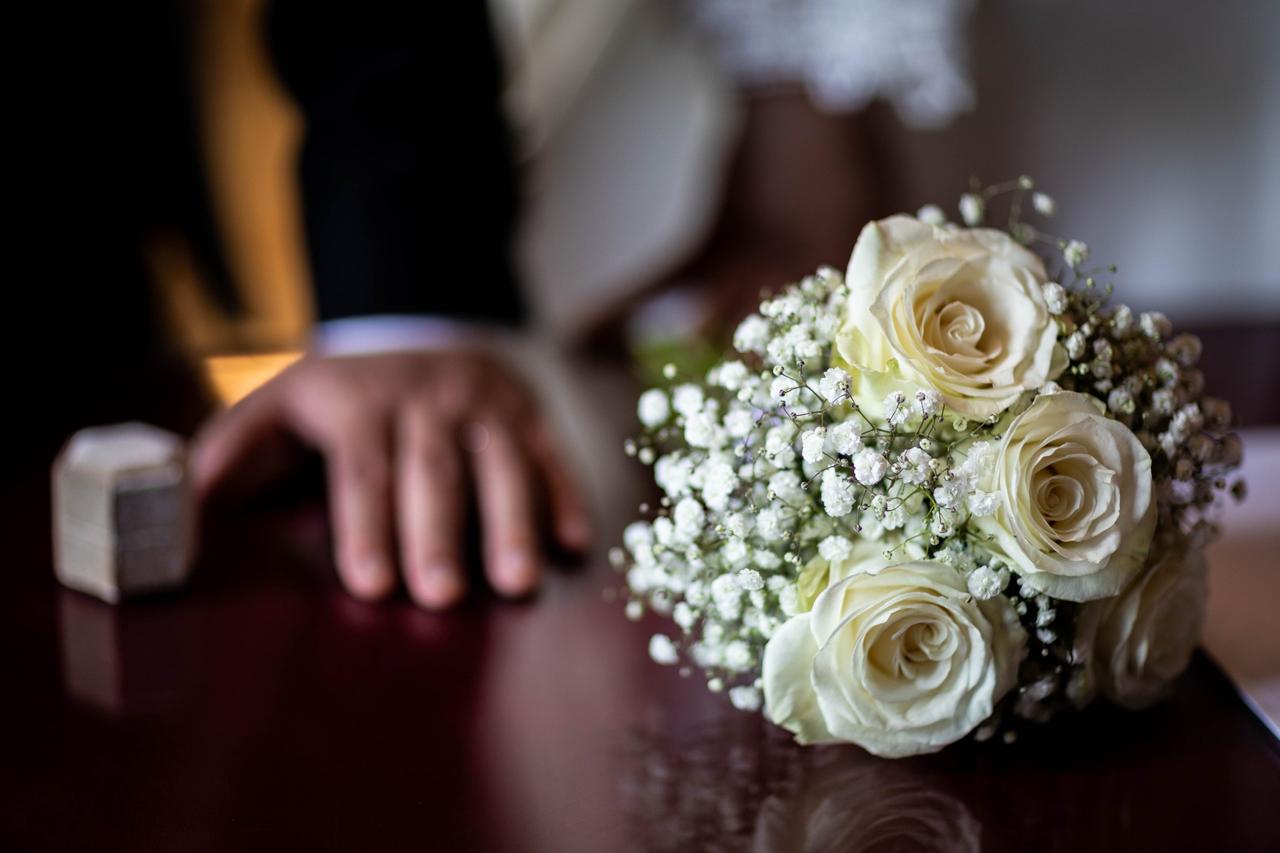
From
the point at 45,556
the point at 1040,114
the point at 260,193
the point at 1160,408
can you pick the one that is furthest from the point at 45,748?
the point at 1040,114

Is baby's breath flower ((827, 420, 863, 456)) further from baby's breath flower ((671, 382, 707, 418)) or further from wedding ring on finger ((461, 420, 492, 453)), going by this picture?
wedding ring on finger ((461, 420, 492, 453))

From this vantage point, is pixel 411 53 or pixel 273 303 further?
pixel 273 303

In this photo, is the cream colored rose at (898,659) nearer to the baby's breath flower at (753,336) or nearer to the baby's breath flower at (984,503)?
the baby's breath flower at (984,503)

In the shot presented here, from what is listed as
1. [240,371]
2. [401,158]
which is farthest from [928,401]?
[240,371]

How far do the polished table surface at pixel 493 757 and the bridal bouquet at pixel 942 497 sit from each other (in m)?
0.03

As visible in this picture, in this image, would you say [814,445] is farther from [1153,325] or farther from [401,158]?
[401,158]

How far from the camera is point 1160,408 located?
547mm

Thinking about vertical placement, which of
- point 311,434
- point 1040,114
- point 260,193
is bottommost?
point 311,434

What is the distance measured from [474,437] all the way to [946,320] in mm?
521

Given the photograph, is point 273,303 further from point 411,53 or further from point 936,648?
point 936,648

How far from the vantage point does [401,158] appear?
120 centimetres

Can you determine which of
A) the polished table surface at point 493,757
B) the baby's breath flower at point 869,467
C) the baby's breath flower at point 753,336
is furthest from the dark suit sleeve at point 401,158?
the baby's breath flower at point 869,467

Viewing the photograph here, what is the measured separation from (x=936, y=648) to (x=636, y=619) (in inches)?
10.8

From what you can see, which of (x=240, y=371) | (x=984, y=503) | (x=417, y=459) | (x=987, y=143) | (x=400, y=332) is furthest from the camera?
(x=987, y=143)
